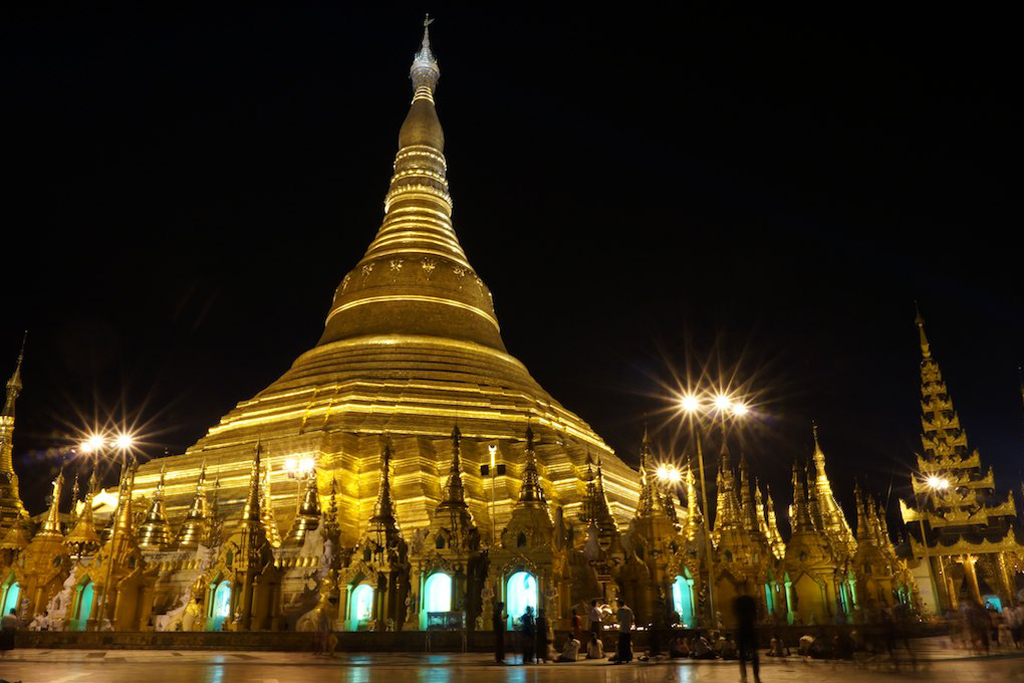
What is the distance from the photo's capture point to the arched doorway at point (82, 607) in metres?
20.8

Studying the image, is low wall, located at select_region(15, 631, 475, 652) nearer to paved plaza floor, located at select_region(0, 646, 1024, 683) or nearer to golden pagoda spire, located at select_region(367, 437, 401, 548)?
paved plaza floor, located at select_region(0, 646, 1024, 683)

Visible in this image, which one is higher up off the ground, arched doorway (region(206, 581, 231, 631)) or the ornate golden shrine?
the ornate golden shrine

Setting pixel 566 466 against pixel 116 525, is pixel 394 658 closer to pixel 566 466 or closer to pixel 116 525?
pixel 116 525

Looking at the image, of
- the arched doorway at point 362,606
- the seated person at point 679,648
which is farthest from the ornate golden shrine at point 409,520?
the seated person at point 679,648

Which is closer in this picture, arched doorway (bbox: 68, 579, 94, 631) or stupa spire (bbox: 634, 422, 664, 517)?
arched doorway (bbox: 68, 579, 94, 631)

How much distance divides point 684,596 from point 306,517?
1023 cm

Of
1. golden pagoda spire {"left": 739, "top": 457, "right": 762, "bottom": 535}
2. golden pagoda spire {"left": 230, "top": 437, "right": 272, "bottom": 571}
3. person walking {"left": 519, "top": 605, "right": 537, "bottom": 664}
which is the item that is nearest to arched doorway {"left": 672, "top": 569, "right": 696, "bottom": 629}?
golden pagoda spire {"left": 739, "top": 457, "right": 762, "bottom": 535}

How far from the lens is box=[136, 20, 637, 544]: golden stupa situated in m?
26.2

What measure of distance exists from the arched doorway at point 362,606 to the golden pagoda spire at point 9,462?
17.9 metres

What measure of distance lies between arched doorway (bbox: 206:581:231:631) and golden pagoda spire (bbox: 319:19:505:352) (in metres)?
15.7

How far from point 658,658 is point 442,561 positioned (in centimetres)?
644

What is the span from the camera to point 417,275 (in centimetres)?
3706

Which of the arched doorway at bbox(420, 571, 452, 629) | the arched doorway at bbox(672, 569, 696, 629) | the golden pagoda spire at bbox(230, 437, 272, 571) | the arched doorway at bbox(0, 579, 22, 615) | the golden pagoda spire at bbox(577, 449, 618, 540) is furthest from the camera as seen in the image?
the arched doorway at bbox(0, 579, 22, 615)

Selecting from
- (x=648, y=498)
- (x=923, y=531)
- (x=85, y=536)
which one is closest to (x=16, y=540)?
(x=85, y=536)
